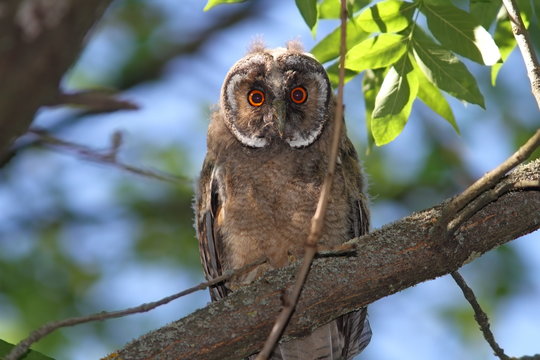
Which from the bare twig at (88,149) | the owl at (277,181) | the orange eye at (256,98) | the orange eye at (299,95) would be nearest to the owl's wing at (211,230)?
the owl at (277,181)

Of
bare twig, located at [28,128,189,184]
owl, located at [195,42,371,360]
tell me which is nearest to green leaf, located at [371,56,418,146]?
owl, located at [195,42,371,360]

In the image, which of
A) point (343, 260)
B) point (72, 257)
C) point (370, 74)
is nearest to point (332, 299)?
point (343, 260)

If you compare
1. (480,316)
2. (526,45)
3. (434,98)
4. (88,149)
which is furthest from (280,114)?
(88,149)

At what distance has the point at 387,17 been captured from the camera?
3.17 m

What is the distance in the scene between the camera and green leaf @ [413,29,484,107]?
3090 mm

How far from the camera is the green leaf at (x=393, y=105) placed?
A: 312 centimetres

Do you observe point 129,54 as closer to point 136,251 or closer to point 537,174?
point 136,251

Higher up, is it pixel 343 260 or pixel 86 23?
pixel 343 260

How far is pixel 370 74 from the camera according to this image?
3.62 meters

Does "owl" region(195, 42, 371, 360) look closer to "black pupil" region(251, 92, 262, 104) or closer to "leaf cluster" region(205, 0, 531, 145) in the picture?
"black pupil" region(251, 92, 262, 104)

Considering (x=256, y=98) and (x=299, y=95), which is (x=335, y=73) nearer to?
(x=299, y=95)

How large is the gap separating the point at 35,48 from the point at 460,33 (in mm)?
2163

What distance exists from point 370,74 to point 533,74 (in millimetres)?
873

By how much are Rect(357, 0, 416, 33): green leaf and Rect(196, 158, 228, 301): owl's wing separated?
1412mm
